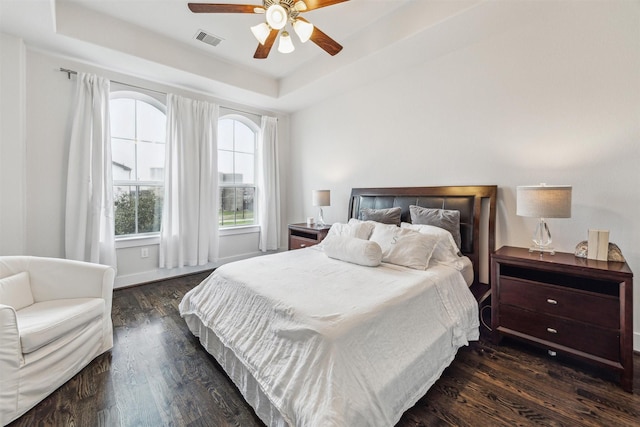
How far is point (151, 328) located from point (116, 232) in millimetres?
1707

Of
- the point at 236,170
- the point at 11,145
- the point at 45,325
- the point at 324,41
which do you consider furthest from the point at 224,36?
the point at 45,325

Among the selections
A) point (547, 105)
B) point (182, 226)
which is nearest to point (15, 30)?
point (182, 226)

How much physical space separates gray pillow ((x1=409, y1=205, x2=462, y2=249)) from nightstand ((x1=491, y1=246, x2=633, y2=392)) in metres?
0.43

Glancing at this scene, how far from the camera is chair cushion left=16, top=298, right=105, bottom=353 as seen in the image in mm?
1512

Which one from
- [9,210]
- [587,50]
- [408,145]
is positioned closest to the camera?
[587,50]

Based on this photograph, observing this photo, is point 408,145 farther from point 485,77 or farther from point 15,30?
point 15,30

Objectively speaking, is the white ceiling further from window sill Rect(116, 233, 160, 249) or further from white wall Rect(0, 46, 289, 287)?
window sill Rect(116, 233, 160, 249)

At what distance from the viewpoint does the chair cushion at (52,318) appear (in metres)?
1.51

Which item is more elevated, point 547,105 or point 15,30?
point 15,30

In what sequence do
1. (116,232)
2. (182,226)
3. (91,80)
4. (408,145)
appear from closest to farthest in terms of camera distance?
(91,80) → (408,145) → (116,232) → (182,226)

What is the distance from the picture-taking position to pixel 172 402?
1590mm

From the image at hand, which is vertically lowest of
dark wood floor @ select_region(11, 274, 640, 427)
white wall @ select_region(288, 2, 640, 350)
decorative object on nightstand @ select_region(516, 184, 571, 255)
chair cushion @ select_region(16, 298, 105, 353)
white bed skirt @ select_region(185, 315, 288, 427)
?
dark wood floor @ select_region(11, 274, 640, 427)

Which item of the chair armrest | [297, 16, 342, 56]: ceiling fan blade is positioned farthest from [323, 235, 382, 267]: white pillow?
the chair armrest

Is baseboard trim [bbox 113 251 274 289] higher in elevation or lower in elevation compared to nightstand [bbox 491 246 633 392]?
lower
